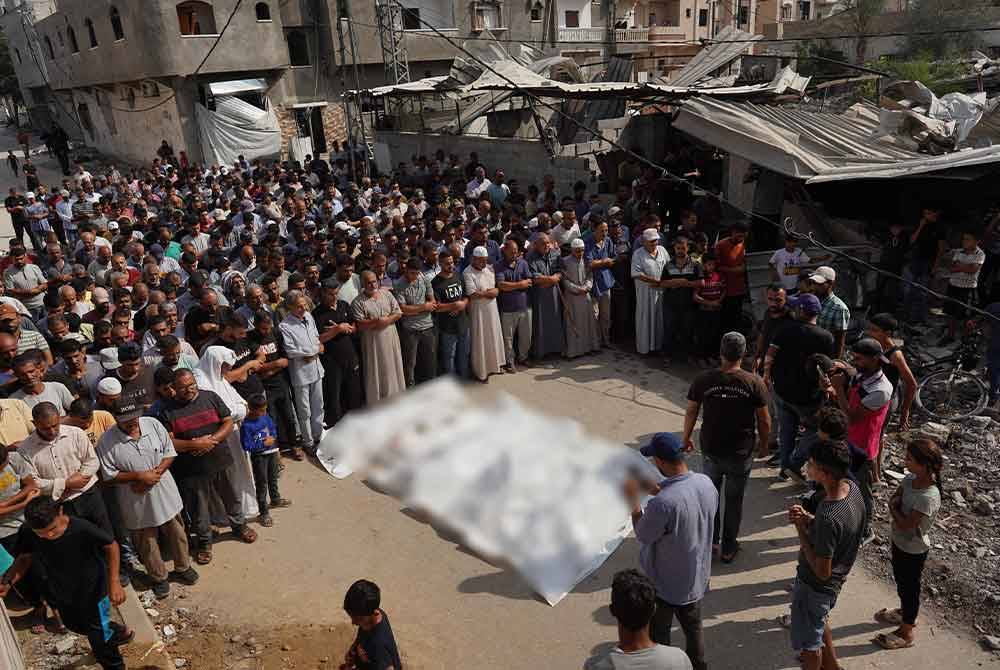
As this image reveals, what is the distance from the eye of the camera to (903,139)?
9.97 m

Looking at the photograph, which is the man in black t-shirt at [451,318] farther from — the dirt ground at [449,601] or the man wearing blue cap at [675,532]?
the man wearing blue cap at [675,532]

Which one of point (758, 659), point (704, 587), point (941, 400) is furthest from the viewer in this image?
point (941, 400)

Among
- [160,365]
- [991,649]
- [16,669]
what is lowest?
[991,649]

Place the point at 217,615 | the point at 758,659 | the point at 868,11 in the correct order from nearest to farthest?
1. the point at 758,659
2. the point at 217,615
3. the point at 868,11

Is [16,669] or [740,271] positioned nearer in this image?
[16,669]

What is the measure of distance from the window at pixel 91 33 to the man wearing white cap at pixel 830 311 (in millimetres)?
28383

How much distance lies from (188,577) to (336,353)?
7.97ft

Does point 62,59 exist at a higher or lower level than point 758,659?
higher

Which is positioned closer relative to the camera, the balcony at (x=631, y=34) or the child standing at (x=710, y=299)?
the child standing at (x=710, y=299)

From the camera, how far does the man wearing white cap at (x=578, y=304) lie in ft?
27.3

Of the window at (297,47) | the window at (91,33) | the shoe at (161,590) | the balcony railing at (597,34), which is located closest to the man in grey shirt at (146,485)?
the shoe at (161,590)

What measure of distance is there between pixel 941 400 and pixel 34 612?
7845 millimetres

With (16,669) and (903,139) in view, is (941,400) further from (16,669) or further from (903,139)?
(16,669)

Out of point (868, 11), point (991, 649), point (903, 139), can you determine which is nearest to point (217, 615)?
point (991, 649)
